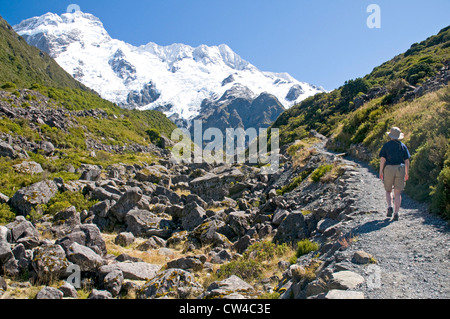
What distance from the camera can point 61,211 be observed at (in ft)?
41.8

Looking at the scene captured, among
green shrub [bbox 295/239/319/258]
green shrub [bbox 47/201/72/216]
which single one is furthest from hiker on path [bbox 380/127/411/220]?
green shrub [bbox 47/201/72/216]

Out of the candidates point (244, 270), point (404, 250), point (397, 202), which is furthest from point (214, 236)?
point (404, 250)

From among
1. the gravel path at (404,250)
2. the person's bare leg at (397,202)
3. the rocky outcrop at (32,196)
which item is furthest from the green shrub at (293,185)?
the rocky outcrop at (32,196)

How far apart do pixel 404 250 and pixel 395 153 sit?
324cm

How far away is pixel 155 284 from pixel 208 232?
5.39 metres

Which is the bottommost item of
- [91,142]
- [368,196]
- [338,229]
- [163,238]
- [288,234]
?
[163,238]

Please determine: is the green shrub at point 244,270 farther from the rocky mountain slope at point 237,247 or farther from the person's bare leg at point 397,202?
the person's bare leg at point 397,202

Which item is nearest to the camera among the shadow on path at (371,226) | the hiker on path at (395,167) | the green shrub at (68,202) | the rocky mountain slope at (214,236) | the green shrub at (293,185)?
the rocky mountain slope at (214,236)

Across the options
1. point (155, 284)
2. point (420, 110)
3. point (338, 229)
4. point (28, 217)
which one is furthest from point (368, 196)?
point (28, 217)

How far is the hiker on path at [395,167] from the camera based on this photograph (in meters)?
7.44

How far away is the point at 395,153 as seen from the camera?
7.68m

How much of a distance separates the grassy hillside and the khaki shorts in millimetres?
802
